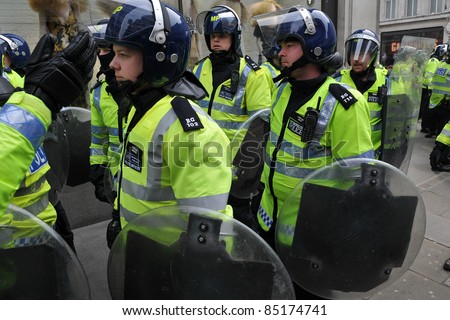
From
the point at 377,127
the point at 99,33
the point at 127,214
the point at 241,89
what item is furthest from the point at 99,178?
the point at 377,127

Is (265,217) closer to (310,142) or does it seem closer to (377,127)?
(310,142)

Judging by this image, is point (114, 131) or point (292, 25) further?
point (114, 131)

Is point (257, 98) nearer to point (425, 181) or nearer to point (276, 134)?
point (276, 134)

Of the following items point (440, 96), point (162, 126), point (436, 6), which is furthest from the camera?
point (436, 6)

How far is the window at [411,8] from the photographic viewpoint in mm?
28734

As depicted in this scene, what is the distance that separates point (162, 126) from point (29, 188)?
1.09 meters

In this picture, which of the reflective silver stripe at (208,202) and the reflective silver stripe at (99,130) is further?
the reflective silver stripe at (99,130)

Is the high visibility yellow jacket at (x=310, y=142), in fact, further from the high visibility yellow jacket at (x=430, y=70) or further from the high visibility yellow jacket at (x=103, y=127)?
the high visibility yellow jacket at (x=430, y=70)

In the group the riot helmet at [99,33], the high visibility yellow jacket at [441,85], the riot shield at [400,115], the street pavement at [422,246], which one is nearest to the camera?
the riot helmet at [99,33]

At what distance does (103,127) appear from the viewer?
3301 millimetres

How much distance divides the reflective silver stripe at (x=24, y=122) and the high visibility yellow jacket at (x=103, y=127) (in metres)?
1.68

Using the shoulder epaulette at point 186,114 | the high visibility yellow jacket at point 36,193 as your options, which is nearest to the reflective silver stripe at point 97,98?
the high visibility yellow jacket at point 36,193

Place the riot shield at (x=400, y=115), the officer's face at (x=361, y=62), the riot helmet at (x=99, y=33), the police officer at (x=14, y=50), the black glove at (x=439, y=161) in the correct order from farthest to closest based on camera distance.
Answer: the black glove at (x=439, y=161) < the officer's face at (x=361, y=62) < the police officer at (x=14, y=50) < the riot shield at (x=400, y=115) < the riot helmet at (x=99, y=33)

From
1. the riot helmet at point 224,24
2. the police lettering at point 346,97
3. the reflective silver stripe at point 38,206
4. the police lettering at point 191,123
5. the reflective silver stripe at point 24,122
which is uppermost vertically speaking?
the riot helmet at point 224,24
